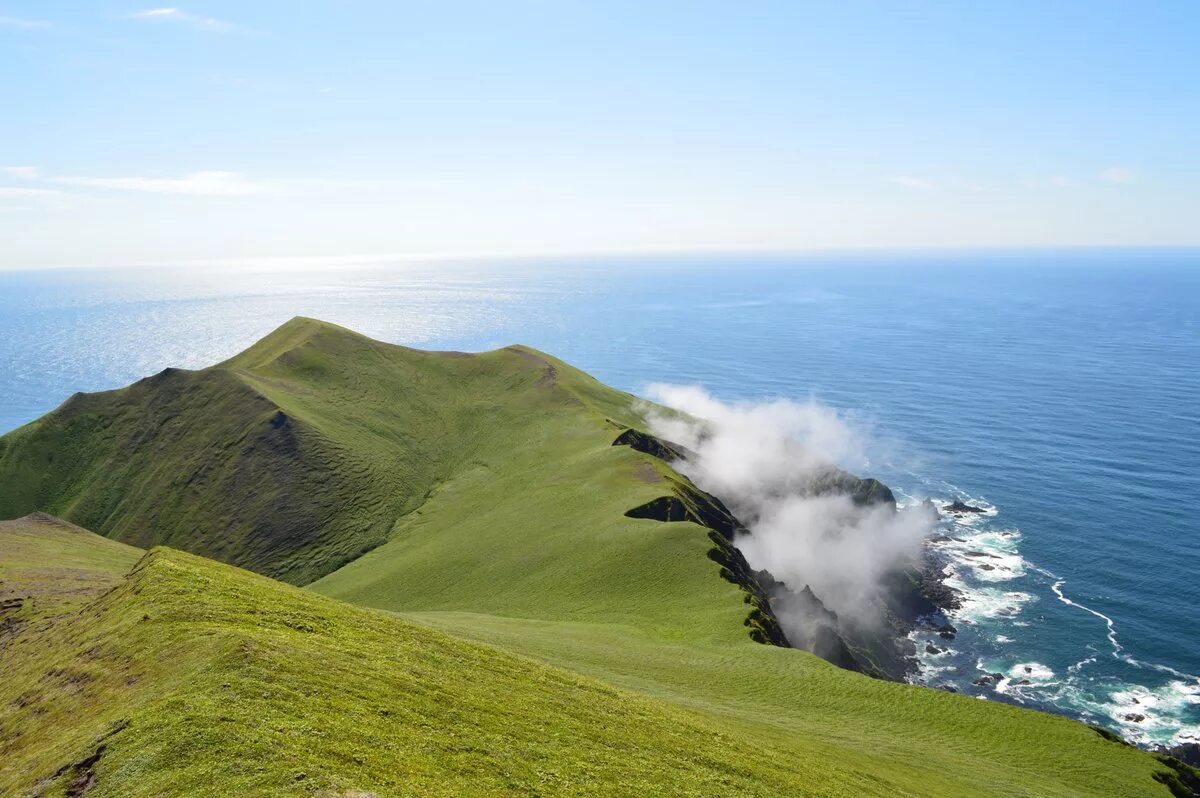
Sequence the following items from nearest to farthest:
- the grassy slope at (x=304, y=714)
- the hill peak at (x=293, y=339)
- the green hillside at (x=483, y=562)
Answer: the grassy slope at (x=304, y=714) → the green hillside at (x=483, y=562) → the hill peak at (x=293, y=339)

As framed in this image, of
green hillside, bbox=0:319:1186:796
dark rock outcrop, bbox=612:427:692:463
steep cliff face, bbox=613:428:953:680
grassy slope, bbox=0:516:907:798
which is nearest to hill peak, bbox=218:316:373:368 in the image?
green hillside, bbox=0:319:1186:796

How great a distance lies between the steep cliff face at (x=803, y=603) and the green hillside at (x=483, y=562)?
8.49 feet

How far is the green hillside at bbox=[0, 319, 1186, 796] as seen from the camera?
108ft

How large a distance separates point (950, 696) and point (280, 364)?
138596 mm

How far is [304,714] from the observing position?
24.3m

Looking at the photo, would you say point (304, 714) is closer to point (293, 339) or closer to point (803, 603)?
point (803, 603)

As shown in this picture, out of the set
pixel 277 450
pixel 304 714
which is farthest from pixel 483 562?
pixel 304 714

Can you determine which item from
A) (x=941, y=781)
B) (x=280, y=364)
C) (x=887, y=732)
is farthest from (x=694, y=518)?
(x=280, y=364)

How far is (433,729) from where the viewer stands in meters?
27.1

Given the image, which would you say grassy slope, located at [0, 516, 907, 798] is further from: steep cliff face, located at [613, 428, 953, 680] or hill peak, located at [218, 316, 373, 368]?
hill peak, located at [218, 316, 373, 368]

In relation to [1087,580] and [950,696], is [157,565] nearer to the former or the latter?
[950,696]

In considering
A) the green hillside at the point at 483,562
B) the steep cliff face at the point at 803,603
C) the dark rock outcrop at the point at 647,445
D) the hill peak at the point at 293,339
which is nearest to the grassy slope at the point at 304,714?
the green hillside at the point at 483,562

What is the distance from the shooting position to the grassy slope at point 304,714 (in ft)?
70.9

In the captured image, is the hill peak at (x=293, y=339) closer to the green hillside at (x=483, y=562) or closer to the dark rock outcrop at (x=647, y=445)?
the green hillside at (x=483, y=562)
